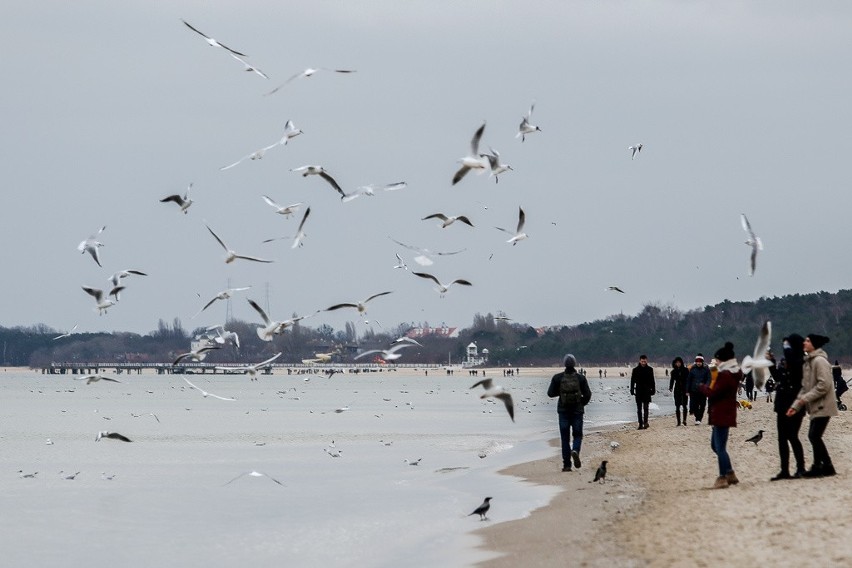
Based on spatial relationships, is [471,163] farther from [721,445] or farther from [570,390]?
[721,445]

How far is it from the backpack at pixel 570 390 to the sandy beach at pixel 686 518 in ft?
4.31

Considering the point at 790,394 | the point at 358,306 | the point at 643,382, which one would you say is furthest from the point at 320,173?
the point at 643,382

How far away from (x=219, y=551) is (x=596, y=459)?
849 cm

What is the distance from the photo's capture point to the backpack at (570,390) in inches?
683

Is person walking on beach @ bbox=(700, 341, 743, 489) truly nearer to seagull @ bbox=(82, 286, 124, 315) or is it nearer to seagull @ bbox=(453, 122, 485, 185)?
seagull @ bbox=(453, 122, 485, 185)

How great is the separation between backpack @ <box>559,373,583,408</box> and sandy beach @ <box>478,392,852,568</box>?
4.31 ft

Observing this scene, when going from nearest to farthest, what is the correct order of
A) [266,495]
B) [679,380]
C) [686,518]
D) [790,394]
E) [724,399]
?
[686,518] < [724,399] < [790,394] < [266,495] < [679,380]

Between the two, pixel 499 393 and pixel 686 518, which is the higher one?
pixel 499 393

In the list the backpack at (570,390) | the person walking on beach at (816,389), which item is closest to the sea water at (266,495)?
the backpack at (570,390)

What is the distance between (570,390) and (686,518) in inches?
197

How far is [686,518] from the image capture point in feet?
40.9

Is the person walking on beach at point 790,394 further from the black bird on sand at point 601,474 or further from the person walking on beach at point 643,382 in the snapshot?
the person walking on beach at point 643,382

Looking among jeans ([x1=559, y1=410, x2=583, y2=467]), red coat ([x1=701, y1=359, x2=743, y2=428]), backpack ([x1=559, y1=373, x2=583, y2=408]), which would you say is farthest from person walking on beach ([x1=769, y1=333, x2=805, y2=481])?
jeans ([x1=559, y1=410, x2=583, y2=467])

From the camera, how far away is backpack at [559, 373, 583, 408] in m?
17.3
